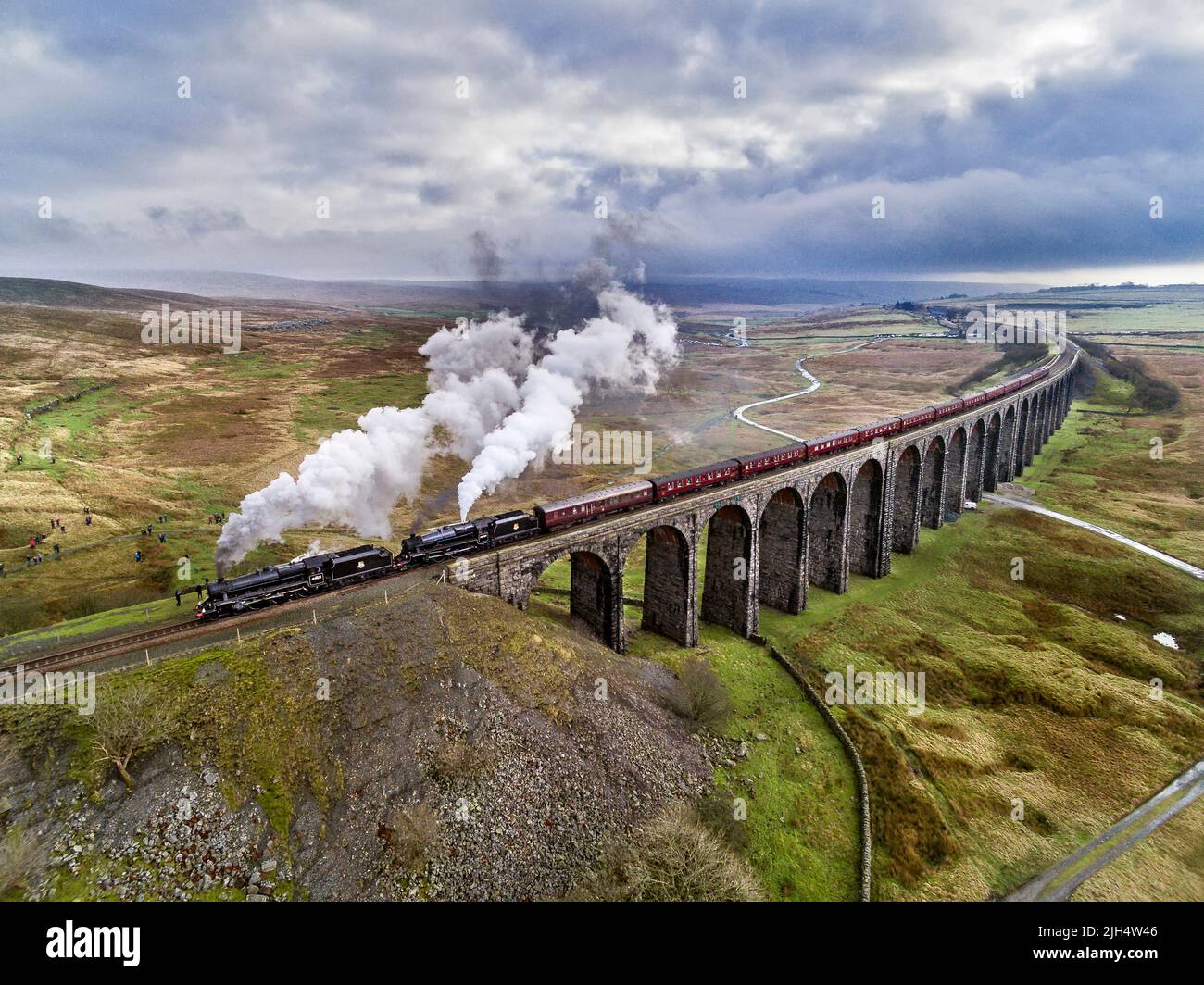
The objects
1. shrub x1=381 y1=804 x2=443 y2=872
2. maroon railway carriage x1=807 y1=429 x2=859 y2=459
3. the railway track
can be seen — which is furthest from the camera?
maroon railway carriage x1=807 y1=429 x2=859 y2=459

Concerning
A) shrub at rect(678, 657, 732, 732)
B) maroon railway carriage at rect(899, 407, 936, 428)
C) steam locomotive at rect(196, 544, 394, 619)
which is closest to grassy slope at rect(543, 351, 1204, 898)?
shrub at rect(678, 657, 732, 732)

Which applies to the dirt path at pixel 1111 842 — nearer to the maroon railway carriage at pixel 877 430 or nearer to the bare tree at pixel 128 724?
the maroon railway carriage at pixel 877 430

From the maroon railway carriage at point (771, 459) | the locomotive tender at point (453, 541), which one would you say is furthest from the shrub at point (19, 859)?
the maroon railway carriage at point (771, 459)

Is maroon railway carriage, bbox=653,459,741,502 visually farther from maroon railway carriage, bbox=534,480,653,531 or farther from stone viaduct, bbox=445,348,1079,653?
maroon railway carriage, bbox=534,480,653,531

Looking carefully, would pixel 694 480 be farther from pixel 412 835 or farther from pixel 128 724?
pixel 128 724

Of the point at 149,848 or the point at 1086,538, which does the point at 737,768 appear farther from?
the point at 1086,538
